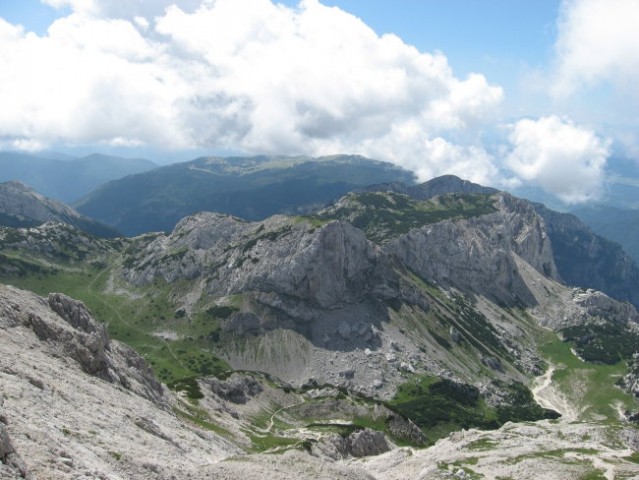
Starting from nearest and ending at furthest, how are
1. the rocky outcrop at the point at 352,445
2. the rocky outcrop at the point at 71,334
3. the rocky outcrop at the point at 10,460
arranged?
the rocky outcrop at the point at 10,460, the rocky outcrop at the point at 71,334, the rocky outcrop at the point at 352,445

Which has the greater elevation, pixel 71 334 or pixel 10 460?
pixel 71 334

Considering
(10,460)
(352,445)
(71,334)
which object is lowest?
(352,445)

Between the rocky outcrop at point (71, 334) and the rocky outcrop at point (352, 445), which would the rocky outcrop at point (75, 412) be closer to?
the rocky outcrop at point (71, 334)

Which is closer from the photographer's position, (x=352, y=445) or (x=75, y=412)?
(x=75, y=412)

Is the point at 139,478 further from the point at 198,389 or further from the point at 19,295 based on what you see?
the point at 198,389

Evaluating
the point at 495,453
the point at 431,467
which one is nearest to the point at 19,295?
the point at 431,467

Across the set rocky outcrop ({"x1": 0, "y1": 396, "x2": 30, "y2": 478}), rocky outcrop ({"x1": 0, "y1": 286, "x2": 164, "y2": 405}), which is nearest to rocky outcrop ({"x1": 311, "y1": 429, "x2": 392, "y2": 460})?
rocky outcrop ({"x1": 0, "y1": 286, "x2": 164, "y2": 405})

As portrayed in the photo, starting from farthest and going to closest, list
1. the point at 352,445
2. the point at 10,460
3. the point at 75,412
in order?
1. the point at 352,445
2. the point at 75,412
3. the point at 10,460

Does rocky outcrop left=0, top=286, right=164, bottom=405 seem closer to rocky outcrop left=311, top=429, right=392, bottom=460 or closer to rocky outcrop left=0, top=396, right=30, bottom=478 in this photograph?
rocky outcrop left=311, top=429, right=392, bottom=460

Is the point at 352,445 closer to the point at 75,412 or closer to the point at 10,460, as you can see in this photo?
the point at 75,412

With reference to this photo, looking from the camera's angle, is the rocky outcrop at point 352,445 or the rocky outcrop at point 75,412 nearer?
the rocky outcrop at point 75,412

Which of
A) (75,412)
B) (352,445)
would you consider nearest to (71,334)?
(75,412)

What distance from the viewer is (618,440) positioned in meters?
134

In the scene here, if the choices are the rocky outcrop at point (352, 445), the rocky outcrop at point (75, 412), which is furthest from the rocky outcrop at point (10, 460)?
→ the rocky outcrop at point (352, 445)
